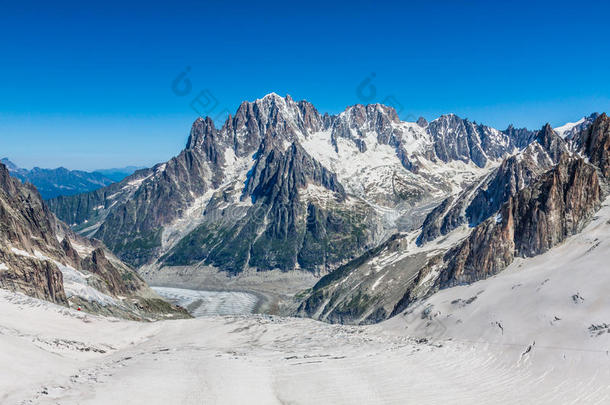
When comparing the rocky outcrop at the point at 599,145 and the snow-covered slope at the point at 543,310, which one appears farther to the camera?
the rocky outcrop at the point at 599,145

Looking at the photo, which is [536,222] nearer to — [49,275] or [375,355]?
[375,355]

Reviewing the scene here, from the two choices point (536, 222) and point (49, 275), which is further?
point (49, 275)

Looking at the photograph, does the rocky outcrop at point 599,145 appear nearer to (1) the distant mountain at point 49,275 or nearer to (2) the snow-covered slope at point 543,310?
(2) the snow-covered slope at point 543,310

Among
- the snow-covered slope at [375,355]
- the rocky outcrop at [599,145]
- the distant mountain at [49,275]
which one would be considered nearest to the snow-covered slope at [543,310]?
the snow-covered slope at [375,355]

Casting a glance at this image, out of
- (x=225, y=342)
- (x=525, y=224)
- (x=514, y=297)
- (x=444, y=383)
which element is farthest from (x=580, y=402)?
(x=525, y=224)

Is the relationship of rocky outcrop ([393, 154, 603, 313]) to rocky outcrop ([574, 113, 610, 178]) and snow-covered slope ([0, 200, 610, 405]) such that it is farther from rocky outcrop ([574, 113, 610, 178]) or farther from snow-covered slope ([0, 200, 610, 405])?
rocky outcrop ([574, 113, 610, 178])

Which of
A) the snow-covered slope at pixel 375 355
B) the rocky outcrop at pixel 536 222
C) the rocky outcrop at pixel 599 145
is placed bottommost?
the snow-covered slope at pixel 375 355

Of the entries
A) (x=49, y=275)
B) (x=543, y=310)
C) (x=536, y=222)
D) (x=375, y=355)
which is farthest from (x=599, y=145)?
(x=49, y=275)

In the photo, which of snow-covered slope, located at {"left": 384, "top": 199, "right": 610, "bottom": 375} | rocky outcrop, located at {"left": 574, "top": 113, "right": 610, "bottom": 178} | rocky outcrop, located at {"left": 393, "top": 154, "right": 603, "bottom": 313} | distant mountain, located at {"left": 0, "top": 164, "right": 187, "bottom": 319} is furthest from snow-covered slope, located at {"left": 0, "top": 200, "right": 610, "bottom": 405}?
rocky outcrop, located at {"left": 574, "top": 113, "right": 610, "bottom": 178}

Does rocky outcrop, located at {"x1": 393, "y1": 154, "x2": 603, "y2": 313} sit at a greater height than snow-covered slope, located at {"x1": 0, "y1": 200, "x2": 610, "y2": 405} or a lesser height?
greater

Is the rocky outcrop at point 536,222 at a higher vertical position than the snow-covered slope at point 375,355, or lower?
higher

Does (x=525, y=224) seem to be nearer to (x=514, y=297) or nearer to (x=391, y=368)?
(x=514, y=297)
